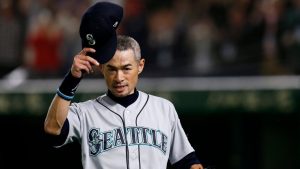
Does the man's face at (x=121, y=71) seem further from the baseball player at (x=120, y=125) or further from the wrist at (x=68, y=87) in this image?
the wrist at (x=68, y=87)

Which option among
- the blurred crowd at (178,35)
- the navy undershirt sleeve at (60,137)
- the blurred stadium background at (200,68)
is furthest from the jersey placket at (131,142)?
the blurred crowd at (178,35)

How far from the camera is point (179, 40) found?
9930 mm

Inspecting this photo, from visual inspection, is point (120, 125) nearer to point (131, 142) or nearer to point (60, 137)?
point (131, 142)

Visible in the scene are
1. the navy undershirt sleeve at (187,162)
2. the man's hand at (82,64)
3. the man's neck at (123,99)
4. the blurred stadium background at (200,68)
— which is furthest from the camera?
the blurred stadium background at (200,68)

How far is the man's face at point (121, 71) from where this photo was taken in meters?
4.59

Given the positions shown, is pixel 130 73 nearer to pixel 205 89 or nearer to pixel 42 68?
pixel 205 89

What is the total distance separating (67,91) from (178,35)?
18.6 feet

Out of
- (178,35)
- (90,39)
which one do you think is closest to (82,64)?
(90,39)

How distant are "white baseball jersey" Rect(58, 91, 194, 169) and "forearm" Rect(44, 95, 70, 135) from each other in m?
0.15

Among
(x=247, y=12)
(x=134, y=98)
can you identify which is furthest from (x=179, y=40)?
(x=134, y=98)

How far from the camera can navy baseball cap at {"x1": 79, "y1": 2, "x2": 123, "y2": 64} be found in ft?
14.1

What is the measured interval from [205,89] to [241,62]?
0.58 m

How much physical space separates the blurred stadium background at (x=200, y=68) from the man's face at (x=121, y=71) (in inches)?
183

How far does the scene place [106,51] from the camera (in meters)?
4.38
